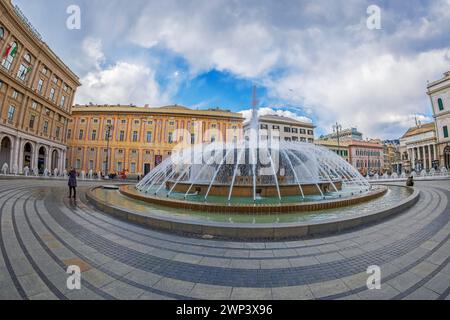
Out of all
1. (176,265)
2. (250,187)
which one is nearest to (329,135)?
(250,187)

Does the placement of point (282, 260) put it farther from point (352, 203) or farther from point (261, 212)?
point (352, 203)

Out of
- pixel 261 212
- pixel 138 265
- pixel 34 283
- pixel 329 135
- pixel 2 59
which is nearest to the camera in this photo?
pixel 34 283

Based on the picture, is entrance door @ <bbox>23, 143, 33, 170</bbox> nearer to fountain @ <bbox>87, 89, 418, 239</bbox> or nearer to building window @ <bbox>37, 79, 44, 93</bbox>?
building window @ <bbox>37, 79, 44, 93</bbox>

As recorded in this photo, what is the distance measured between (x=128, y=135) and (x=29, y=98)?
17.4 metres

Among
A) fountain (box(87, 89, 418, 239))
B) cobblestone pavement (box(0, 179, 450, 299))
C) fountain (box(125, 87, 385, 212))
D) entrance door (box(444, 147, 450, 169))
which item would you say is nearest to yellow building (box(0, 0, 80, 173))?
fountain (box(125, 87, 385, 212))

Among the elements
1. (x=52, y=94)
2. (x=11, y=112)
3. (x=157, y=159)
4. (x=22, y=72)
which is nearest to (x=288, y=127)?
(x=157, y=159)

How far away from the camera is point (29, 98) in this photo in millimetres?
31484

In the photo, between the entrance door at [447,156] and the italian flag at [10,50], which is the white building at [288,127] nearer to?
the entrance door at [447,156]

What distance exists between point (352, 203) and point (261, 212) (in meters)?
3.88

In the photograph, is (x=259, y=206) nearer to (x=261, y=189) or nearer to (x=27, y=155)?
(x=261, y=189)

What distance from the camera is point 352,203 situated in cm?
782

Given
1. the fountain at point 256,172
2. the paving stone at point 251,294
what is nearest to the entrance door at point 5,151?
the fountain at point 256,172

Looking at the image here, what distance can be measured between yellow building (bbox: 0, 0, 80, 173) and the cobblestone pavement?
2974 cm
